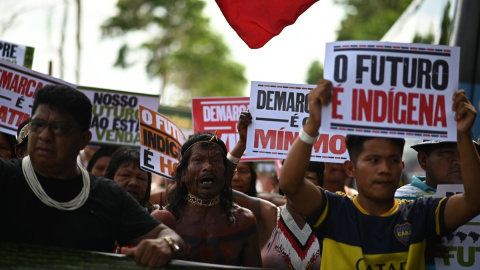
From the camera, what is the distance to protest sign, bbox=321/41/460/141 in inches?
144

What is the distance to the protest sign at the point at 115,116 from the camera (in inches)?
292

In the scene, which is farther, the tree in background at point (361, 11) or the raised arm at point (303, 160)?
the tree in background at point (361, 11)

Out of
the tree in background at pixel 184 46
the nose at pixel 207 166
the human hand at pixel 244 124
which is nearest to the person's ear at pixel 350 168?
the nose at pixel 207 166

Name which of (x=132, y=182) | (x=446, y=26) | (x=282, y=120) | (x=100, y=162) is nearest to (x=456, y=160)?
(x=282, y=120)

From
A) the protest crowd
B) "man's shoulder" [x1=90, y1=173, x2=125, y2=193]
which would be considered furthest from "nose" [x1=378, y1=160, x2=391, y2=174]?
"man's shoulder" [x1=90, y1=173, x2=125, y2=193]

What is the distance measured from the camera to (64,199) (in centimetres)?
355

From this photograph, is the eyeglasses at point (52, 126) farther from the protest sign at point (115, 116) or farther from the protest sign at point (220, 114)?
the protest sign at point (115, 116)

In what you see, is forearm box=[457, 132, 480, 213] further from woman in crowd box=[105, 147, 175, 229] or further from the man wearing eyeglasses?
woman in crowd box=[105, 147, 175, 229]

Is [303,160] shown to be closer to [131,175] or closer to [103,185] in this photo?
[103,185]

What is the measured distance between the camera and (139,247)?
3.36 metres

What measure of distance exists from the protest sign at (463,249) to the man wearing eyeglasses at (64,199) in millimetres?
1472

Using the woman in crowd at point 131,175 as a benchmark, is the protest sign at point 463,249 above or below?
below

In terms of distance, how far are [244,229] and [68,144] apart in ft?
4.80

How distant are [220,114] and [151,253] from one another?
4.07 meters
